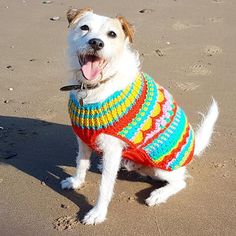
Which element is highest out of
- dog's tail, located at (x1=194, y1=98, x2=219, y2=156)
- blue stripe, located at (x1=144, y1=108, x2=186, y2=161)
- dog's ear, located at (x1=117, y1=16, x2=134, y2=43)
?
dog's ear, located at (x1=117, y1=16, x2=134, y2=43)

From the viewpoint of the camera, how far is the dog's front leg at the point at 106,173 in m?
3.52

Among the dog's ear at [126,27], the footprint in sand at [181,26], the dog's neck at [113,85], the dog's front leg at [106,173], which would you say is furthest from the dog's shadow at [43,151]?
the footprint in sand at [181,26]

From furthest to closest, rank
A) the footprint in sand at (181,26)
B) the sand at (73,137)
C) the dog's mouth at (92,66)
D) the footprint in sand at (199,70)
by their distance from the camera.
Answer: the footprint in sand at (181,26)
the footprint in sand at (199,70)
the sand at (73,137)
the dog's mouth at (92,66)

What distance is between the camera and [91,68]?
11.2 feet

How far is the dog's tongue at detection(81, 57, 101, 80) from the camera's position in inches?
133

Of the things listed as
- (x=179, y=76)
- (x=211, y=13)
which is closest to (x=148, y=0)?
(x=211, y=13)

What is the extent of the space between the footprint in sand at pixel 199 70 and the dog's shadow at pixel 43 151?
1.88 m

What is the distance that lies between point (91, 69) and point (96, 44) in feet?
0.70

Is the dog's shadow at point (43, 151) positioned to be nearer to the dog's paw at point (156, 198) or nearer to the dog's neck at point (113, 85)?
the dog's paw at point (156, 198)

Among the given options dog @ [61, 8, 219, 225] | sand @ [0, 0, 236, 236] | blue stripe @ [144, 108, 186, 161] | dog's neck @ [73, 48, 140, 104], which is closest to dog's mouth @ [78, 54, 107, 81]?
dog @ [61, 8, 219, 225]

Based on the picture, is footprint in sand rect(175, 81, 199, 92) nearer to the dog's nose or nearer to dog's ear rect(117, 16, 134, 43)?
dog's ear rect(117, 16, 134, 43)

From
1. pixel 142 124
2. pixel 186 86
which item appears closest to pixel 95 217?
pixel 142 124

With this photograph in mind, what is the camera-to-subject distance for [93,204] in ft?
12.5

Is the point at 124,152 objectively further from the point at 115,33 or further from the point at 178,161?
the point at 115,33
